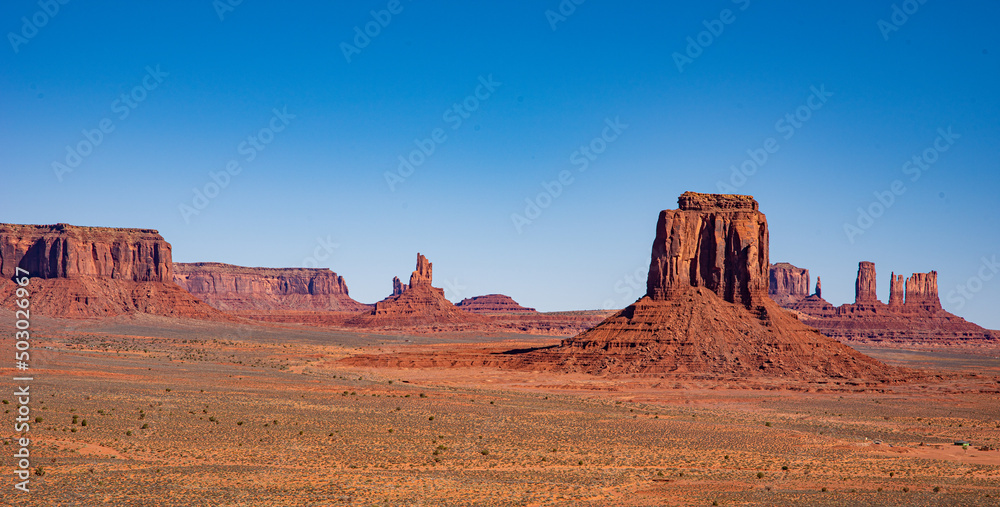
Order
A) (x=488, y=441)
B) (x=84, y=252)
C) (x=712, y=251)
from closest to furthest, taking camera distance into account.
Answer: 1. (x=488, y=441)
2. (x=712, y=251)
3. (x=84, y=252)

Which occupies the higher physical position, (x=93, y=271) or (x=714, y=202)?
(x=714, y=202)

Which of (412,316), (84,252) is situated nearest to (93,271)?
(84,252)

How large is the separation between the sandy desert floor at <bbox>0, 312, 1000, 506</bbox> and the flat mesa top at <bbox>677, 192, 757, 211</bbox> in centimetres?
1863

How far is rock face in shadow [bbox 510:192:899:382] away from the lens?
229ft

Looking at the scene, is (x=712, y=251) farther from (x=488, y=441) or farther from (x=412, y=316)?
(x=412, y=316)

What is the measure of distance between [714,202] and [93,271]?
385ft

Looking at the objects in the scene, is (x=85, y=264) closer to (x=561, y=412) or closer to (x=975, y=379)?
(x=561, y=412)

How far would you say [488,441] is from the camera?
113 ft

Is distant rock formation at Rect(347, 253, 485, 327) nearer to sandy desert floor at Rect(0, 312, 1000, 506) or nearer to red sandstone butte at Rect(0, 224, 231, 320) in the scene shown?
red sandstone butte at Rect(0, 224, 231, 320)

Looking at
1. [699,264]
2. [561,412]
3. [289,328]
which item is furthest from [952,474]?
[289,328]

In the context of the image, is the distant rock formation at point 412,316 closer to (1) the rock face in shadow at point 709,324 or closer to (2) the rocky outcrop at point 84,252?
(2) the rocky outcrop at point 84,252

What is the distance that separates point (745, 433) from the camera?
131 ft

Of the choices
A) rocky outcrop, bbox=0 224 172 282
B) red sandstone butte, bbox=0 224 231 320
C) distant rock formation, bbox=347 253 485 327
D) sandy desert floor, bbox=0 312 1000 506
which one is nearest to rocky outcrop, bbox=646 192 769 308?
sandy desert floor, bbox=0 312 1000 506

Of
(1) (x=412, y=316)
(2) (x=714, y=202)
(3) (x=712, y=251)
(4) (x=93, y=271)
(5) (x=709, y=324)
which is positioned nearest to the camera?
(5) (x=709, y=324)
